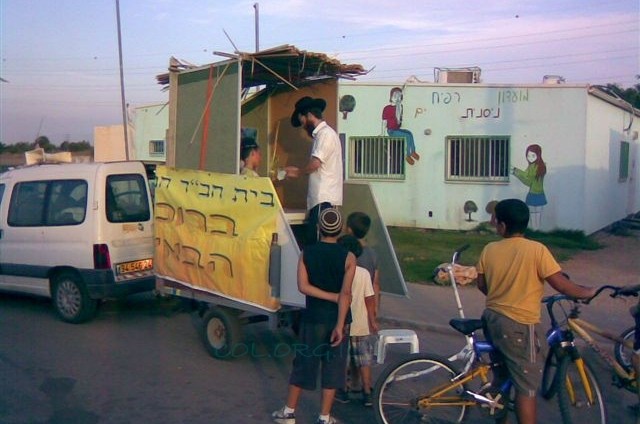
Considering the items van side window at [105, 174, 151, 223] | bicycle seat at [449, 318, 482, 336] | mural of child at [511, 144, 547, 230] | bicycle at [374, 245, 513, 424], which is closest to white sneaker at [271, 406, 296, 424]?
bicycle at [374, 245, 513, 424]

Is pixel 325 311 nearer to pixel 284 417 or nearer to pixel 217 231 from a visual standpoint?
pixel 284 417

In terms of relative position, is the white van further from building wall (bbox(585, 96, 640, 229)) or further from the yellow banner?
building wall (bbox(585, 96, 640, 229))

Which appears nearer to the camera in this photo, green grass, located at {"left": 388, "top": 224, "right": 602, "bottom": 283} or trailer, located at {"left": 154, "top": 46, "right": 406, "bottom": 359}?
trailer, located at {"left": 154, "top": 46, "right": 406, "bottom": 359}

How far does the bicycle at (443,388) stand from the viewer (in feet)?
18.1

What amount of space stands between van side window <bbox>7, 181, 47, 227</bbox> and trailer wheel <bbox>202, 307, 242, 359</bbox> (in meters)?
3.32

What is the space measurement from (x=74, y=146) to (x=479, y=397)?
46.7 m

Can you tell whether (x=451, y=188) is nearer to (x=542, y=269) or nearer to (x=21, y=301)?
(x=21, y=301)

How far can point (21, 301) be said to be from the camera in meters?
11.8

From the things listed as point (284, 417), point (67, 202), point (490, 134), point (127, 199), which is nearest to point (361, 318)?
point (284, 417)

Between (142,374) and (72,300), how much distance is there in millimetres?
2638

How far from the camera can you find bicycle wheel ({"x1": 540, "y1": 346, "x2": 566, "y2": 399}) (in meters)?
5.55

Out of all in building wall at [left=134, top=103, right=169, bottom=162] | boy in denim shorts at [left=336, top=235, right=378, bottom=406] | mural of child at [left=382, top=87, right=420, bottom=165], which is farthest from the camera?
building wall at [left=134, top=103, right=169, bottom=162]

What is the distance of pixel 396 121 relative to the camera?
20.7m

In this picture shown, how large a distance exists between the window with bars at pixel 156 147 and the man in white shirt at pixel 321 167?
62.2 feet
